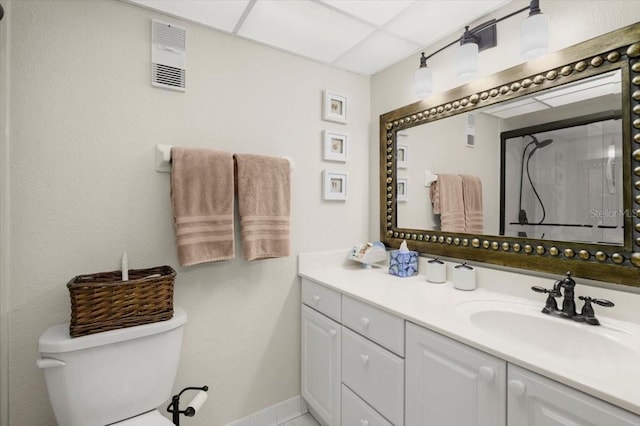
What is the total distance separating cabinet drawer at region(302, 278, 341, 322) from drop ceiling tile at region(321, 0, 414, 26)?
4.45 feet

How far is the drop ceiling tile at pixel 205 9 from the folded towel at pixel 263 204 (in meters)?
0.66

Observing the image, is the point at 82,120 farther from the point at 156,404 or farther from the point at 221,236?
the point at 156,404

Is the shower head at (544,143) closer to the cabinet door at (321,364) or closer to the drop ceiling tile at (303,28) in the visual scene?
the drop ceiling tile at (303,28)

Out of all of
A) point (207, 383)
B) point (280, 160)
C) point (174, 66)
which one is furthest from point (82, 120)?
point (207, 383)

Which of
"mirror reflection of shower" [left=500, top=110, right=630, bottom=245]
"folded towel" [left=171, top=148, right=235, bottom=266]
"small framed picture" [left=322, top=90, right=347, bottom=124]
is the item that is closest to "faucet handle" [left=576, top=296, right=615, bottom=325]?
"mirror reflection of shower" [left=500, top=110, right=630, bottom=245]

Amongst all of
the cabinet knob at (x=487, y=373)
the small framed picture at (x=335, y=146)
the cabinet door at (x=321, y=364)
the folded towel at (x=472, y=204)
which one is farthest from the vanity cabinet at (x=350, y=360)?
the small framed picture at (x=335, y=146)

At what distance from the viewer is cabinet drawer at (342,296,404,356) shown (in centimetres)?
114

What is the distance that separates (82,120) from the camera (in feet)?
4.15

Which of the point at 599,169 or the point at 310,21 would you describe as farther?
the point at 310,21

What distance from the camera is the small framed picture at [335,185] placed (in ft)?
6.19

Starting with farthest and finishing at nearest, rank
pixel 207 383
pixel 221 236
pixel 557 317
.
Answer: pixel 207 383 < pixel 221 236 < pixel 557 317

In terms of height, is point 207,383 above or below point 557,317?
below

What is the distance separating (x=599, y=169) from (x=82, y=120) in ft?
6.72

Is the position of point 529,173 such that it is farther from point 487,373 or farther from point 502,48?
point 487,373
